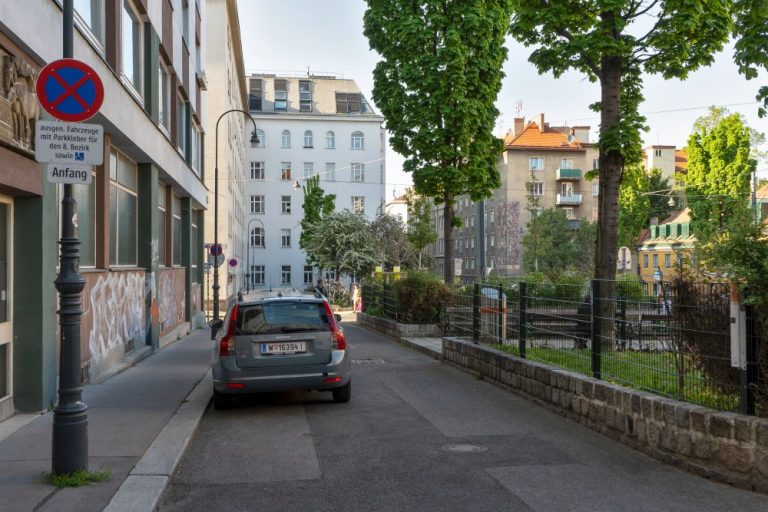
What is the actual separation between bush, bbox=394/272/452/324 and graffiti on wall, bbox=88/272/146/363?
25.0 ft

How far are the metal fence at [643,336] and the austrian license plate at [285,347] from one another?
3.29 m

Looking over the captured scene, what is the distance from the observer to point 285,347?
939 centimetres

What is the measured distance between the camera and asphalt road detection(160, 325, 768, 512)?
5.47 meters

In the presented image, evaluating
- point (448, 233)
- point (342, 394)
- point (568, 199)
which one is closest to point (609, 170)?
point (342, 394)

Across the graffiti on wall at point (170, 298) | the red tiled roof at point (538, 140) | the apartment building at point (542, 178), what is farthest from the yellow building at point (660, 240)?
the graffiti on wall at point (170, 298)

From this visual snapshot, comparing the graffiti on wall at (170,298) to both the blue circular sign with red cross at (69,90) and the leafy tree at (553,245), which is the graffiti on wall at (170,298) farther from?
the leafy tree at (553,245)

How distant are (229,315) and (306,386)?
1.37 metres

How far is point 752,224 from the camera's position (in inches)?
243

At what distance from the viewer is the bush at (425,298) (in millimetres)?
20734

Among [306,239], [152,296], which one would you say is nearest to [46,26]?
[152,296]

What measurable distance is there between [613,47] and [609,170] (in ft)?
6.93

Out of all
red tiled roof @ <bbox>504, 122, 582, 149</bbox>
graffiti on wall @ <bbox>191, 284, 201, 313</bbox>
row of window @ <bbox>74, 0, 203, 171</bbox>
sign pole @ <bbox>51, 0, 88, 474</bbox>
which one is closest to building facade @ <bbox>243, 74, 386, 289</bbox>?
red tiled roof @ <bbox>504, 122, 582, 149</bbox>

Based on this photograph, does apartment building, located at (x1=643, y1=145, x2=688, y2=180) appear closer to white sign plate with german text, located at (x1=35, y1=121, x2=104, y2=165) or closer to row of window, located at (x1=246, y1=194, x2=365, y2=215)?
row of window, located at (x1=246, y1=194, x2=365, y2=215)

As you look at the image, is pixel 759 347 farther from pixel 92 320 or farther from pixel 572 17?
pixel 92 320
